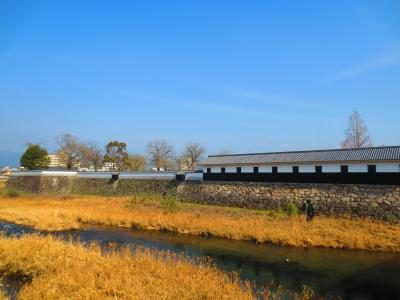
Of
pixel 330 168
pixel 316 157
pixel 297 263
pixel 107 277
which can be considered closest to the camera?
pixel 107 277

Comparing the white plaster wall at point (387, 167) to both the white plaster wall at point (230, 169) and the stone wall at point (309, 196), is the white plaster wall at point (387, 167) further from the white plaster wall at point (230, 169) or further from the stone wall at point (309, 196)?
the white plaster wall at point (230, 169)

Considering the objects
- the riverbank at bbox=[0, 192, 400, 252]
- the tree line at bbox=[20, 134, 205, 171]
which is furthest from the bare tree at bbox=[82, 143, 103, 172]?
the riverbank at bbox=[0, 192, 400, 252]

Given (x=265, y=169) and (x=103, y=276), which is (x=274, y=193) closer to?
(x=265, y=169)

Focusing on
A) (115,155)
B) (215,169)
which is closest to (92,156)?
(115,155)

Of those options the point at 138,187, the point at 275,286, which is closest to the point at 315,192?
the point at 275,286

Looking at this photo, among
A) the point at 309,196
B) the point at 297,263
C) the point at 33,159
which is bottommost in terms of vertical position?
the point at 297,263

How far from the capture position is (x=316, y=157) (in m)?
22.7

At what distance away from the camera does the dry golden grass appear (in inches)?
355

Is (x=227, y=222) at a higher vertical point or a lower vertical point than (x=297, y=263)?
higher

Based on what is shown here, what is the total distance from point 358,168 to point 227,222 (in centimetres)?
867

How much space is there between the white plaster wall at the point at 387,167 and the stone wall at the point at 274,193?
0.96 m

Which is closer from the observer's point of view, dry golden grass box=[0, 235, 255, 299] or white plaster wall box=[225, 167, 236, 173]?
dry golden grass box=[0, 235, 255, 299]

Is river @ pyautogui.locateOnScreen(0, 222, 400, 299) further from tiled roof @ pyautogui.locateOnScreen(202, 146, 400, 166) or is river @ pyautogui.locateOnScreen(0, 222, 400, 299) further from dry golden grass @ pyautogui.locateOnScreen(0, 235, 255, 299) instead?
tiled roof @ pyautogui.locateOnScreen(202, 146, 400, 166)

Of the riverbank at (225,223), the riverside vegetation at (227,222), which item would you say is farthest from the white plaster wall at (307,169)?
→ the riverbank at (225,223)
